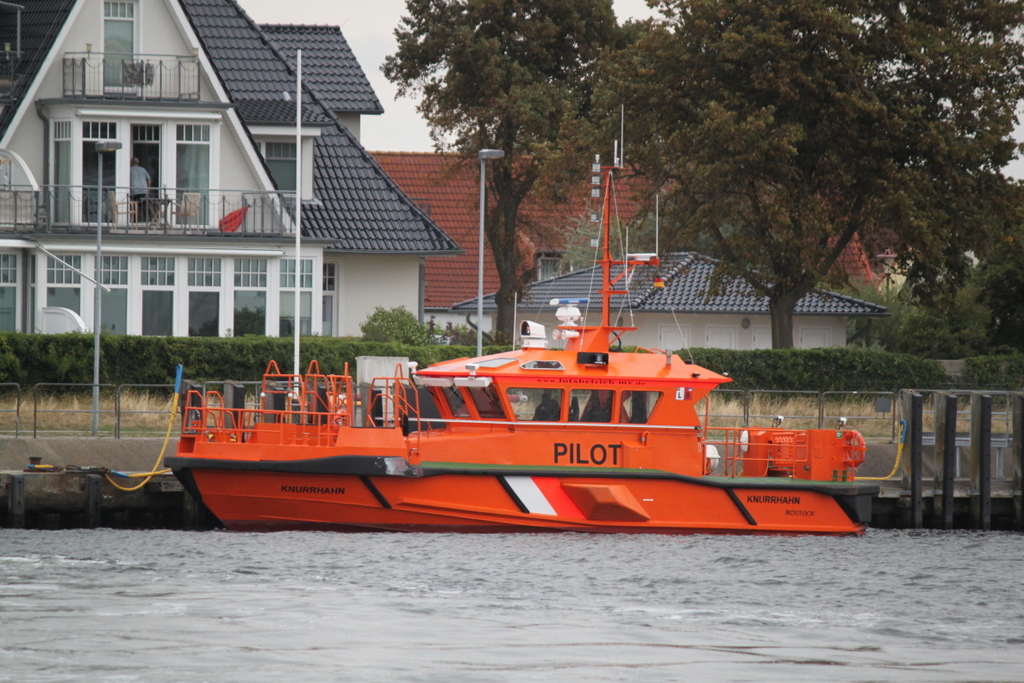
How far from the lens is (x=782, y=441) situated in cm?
1936

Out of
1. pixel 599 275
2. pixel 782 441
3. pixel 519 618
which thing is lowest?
pixel 519 618

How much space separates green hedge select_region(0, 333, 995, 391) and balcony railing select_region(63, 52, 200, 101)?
6.31m

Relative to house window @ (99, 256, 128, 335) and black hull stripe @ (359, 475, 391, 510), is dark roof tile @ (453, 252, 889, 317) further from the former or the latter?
black hull stripe @ (359, 475, 391, 510)

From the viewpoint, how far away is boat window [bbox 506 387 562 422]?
1784cm

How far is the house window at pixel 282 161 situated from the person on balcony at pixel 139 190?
144 inches

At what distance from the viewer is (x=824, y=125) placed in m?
29.9

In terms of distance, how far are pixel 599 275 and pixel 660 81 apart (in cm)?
1219

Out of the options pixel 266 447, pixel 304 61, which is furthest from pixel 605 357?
pixel 304 61

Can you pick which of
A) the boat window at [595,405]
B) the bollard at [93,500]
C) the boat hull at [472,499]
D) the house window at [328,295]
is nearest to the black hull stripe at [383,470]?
the boat hull at [472,499]

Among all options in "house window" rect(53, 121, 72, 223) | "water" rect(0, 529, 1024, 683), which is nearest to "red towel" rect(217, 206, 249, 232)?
"house window" rect(53, 121, 72, 223)

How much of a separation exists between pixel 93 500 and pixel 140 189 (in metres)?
11.9

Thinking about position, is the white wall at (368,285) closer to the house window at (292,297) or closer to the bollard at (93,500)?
the house window at (292,297)

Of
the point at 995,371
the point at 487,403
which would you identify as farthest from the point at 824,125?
the point at 487,403

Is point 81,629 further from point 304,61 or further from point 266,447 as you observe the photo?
point 304,61
